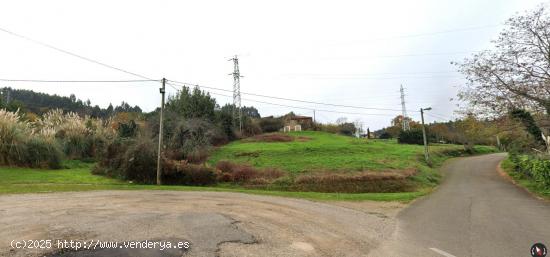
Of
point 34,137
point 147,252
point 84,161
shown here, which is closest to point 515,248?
point 147,252

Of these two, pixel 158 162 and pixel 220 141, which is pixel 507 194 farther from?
pixel 220 141

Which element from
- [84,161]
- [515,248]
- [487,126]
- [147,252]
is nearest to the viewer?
[147,252]

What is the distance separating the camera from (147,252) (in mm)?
5996

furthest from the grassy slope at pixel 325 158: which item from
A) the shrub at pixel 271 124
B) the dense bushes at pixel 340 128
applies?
the dense bushes at pixel 340 128

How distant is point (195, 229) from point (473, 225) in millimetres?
9129

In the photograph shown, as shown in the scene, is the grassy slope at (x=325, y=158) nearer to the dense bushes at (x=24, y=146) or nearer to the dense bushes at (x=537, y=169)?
the dense bushes at (x=537, y=169)

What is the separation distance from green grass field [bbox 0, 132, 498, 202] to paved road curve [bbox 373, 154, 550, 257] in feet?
10.8

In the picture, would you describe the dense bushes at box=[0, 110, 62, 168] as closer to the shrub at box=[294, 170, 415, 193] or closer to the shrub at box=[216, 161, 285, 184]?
the shrub at box=[216, 161, 285, 184]

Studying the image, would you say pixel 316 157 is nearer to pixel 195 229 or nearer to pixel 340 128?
pixel 195 229

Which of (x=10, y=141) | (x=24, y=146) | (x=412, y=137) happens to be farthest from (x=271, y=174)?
(x=412, y=137)

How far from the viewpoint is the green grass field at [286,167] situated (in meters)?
19.2

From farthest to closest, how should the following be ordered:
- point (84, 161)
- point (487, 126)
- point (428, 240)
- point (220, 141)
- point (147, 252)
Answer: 1. point (220, 141)
2. point (84, 161)
3. point (487, 126)
4. point (428, 240)
5. point (147, 252)

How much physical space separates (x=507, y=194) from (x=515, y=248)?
14.3 metres

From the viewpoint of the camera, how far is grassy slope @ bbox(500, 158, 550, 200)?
1934cm
